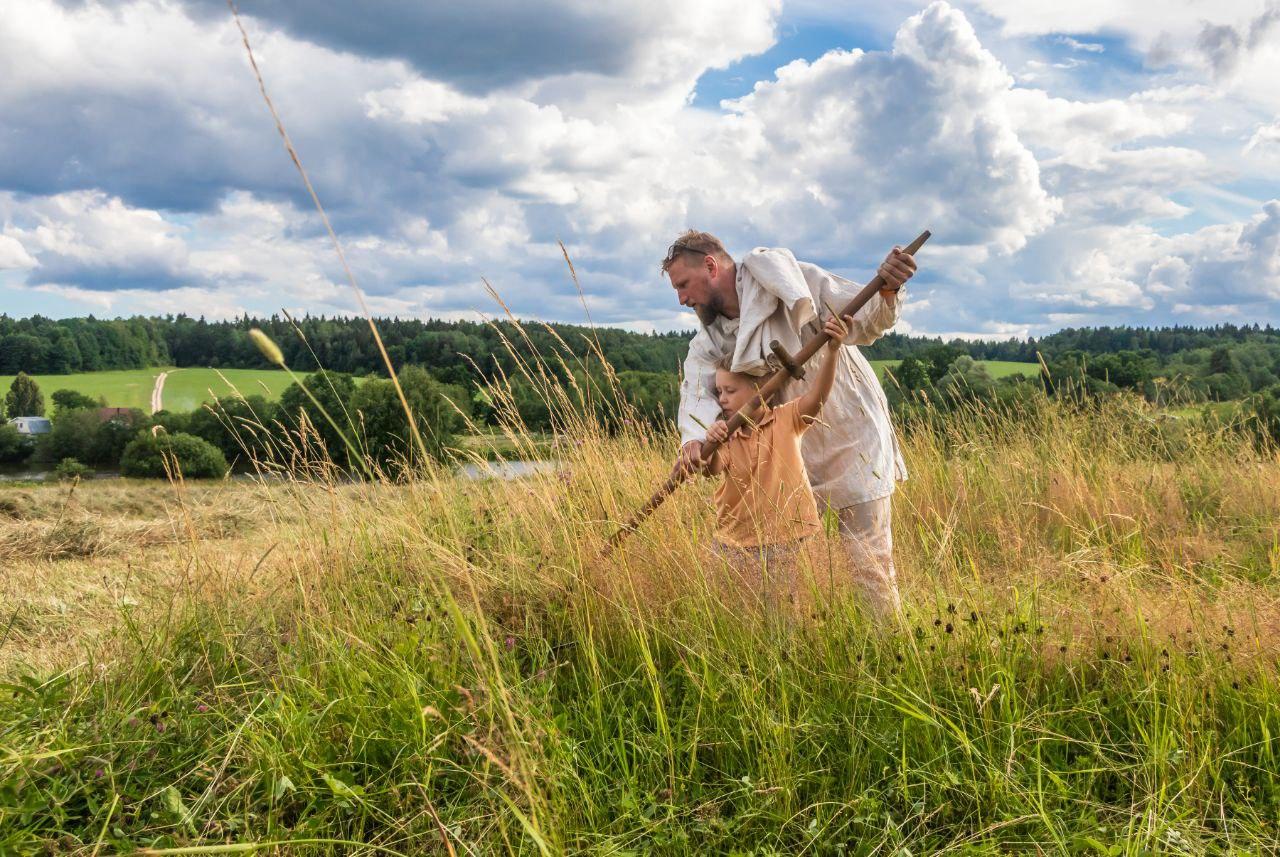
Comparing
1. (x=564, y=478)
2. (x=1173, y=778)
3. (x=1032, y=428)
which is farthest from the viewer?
(x=1032, y=428)

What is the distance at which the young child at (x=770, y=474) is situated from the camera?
288 cm

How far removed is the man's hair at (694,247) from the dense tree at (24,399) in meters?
47.9

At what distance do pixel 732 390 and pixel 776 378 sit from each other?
387 millimetres

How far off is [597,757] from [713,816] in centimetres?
36

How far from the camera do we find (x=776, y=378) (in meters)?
3.07

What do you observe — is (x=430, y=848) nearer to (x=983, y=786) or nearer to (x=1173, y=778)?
(x=983, y=786)

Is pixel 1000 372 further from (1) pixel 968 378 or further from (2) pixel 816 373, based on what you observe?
(2) pixel 816 373

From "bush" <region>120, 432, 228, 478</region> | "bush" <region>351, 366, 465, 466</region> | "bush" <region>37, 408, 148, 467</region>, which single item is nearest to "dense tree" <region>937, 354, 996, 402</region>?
"bush" <region>351, 366, 465, 466</region>

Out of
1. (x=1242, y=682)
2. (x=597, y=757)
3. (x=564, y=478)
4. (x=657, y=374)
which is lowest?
(x=597, y=757)

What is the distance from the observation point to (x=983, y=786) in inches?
78.6

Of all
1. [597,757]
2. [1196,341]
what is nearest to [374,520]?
[597,757]

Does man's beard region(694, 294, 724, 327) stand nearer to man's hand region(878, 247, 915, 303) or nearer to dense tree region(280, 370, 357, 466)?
man's hand region(878, 247, 915, 303)

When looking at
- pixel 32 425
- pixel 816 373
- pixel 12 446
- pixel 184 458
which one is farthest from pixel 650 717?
pixel 32 425

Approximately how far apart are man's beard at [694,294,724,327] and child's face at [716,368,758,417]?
1.54 feet
